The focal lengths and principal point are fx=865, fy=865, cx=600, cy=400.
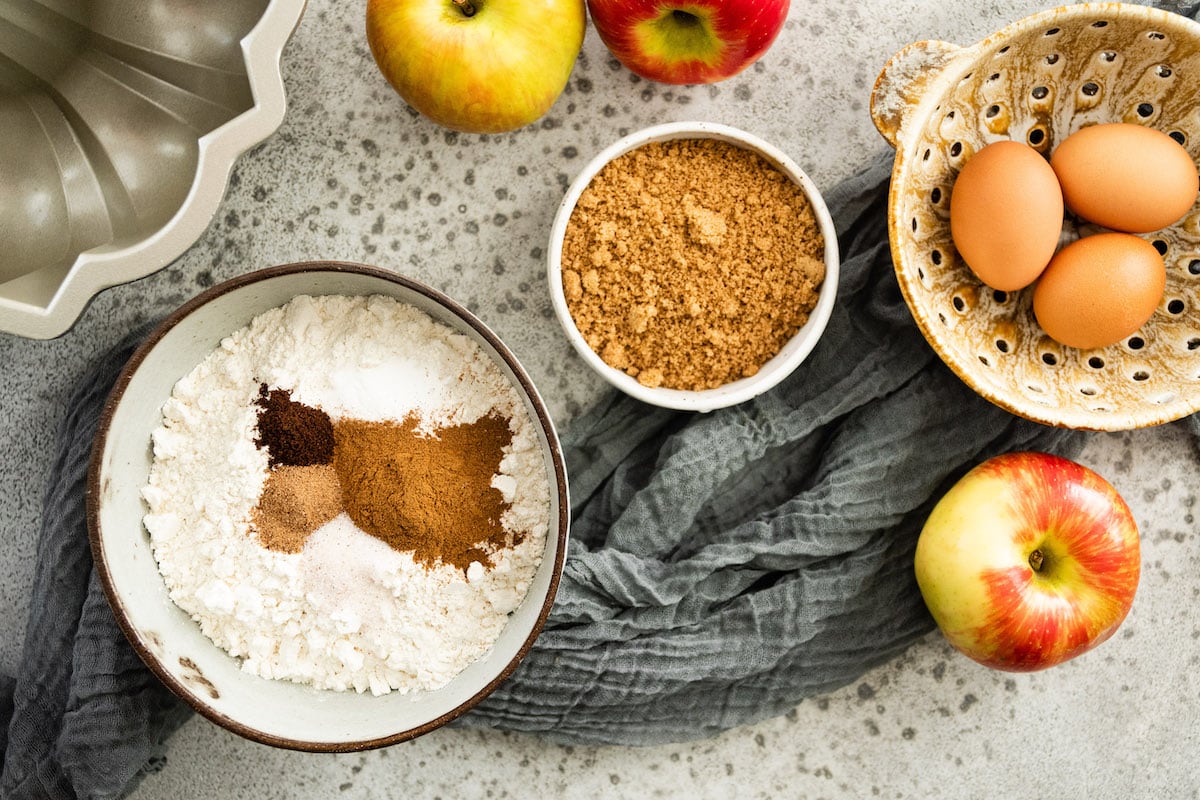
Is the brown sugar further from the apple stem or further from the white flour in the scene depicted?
the apple stem

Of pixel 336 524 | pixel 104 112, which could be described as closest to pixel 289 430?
pixel 336 524

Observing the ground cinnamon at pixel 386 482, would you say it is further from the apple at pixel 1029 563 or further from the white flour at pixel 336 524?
the apple at pixel 1029 563

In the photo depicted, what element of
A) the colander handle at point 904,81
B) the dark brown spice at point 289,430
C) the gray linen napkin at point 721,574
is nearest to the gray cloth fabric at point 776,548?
the gray linen napkin at point 721,574

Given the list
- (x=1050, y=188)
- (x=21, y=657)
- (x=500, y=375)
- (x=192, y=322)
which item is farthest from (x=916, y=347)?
(x=21, y=657)

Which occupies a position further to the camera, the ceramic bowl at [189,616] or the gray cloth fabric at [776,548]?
the gray cloth fabric at [776,548]

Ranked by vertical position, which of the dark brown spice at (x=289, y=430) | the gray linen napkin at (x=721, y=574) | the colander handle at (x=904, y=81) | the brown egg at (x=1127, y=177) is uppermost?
the colander handle at (x=904, y=81)

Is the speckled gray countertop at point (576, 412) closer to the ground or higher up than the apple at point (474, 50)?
closer to the ground

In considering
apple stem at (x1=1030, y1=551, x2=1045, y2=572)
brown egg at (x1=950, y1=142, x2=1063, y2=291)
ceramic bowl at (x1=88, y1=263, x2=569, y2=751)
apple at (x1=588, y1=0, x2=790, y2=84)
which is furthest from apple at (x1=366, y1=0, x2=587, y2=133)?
apple stem at (x1=1030, y1=551, x2=1045, y2=572)
